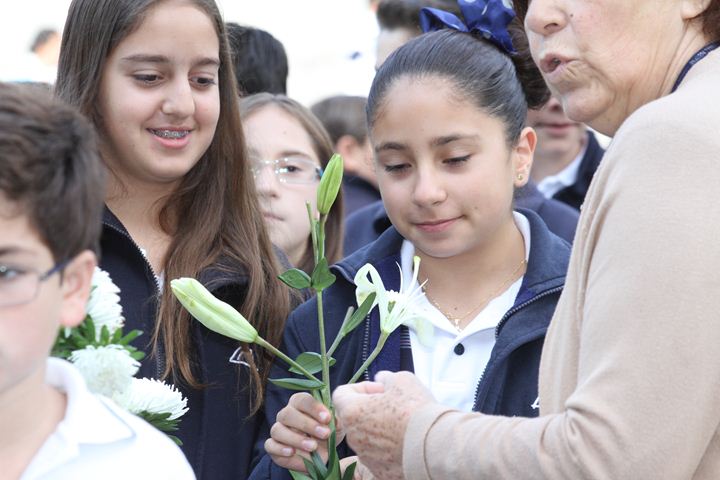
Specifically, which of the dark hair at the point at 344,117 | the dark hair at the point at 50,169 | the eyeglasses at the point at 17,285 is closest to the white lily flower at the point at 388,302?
the dark hair at the point at 50,169

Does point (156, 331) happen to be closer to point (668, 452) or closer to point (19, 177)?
point (19, 177)

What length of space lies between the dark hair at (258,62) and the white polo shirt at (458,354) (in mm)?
2196

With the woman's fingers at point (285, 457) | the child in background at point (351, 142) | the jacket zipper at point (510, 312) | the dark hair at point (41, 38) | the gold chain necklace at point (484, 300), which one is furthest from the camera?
the dark hair at point (41, 38)

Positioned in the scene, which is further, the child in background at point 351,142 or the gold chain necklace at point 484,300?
the child in background at point 351,142

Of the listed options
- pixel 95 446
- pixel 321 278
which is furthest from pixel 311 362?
pixel 95 446

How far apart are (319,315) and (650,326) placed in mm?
831

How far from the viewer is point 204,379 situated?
3.11 metres

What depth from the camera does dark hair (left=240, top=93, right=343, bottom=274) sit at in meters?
4.66

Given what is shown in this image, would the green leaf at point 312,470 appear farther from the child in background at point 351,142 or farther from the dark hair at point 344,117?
the dark hair at point 344,117

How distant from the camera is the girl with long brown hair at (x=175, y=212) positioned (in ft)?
10.2

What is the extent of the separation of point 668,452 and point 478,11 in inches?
69.1

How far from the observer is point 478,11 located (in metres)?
3.32

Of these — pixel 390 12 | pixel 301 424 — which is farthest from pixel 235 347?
pixel 390 12

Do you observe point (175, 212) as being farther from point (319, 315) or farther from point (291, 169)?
point (291, 169)
